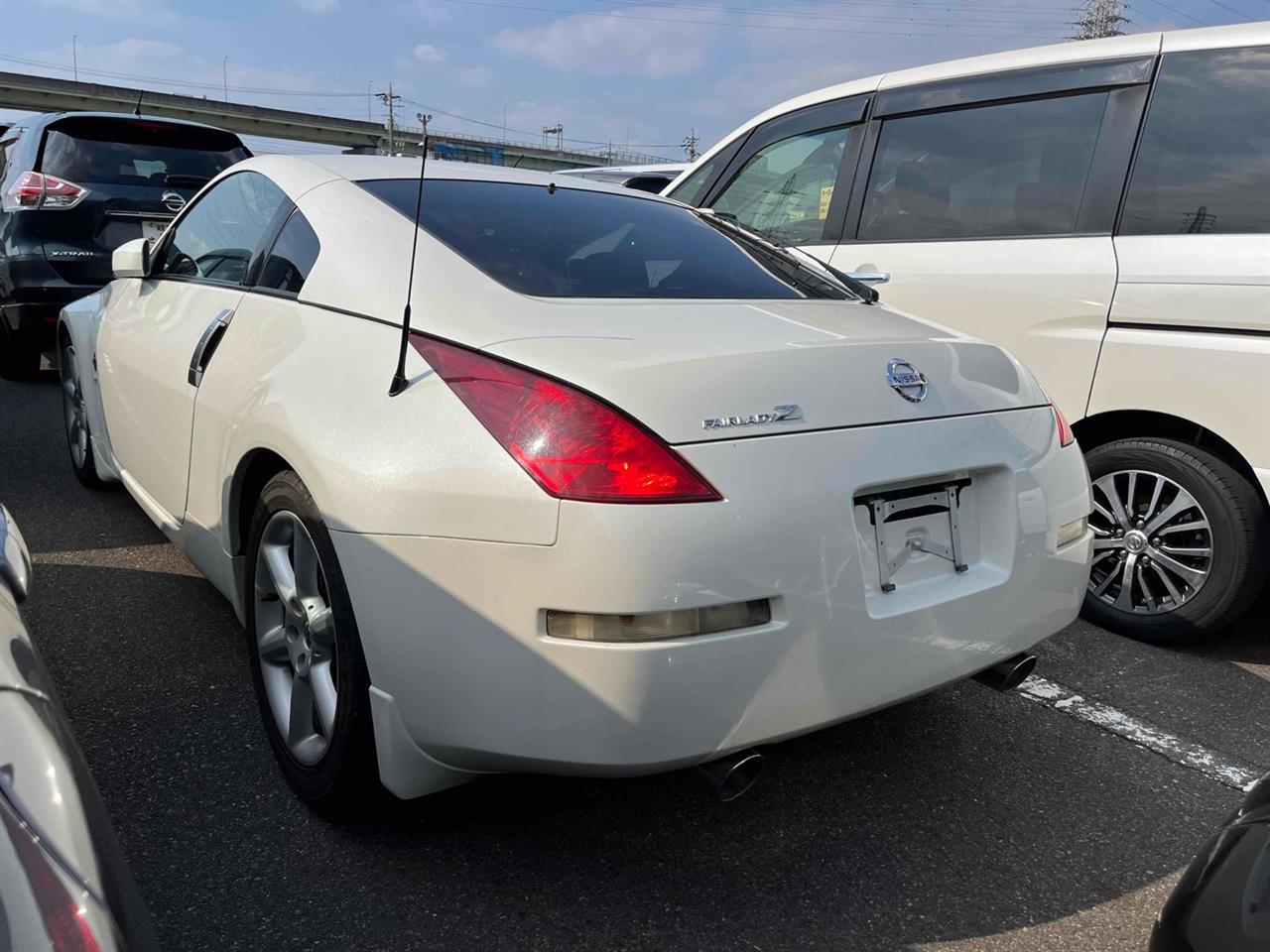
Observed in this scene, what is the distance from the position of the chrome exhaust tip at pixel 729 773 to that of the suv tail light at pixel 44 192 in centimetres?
608

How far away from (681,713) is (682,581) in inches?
8.9

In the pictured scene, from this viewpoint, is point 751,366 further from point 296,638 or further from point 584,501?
point 296,638

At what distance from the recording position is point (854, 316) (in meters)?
2.38

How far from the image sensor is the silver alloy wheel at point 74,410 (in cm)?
429

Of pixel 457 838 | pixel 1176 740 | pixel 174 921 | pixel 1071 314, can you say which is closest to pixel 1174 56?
pixel 1071 314

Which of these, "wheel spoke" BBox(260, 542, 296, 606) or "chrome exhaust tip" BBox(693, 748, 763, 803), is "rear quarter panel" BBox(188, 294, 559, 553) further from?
"chrome exhaust tip" BBox(693, 748, 763, 803)

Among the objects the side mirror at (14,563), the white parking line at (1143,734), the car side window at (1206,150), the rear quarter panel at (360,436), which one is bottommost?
the white parking line at (1143,734)

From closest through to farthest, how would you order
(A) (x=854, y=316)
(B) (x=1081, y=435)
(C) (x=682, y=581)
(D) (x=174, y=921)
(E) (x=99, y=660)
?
1. (C) (x=682, y=581)
2. (D) (x=174, y=921)
3. (A) (x=854, y=316)
4. (E) (x=99, y=660)
5. (B) (x=1081, y=435)

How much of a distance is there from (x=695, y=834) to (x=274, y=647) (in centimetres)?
106

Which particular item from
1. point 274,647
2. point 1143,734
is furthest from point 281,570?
point 1143,734

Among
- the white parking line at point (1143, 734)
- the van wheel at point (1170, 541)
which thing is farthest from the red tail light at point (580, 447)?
the van wheel at point (1170, 541)

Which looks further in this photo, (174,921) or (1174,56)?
(1174,56)

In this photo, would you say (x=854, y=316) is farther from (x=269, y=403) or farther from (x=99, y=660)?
(x=99, y=660)

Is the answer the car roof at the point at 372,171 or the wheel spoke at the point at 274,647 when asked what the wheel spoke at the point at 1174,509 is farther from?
the wheel spoke at the point at 274,647
